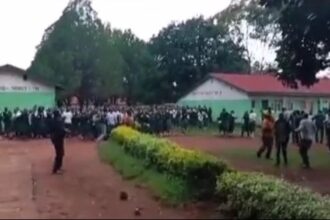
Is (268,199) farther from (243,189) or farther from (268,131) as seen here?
(268,131)

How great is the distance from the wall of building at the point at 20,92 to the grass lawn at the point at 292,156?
58.7ft

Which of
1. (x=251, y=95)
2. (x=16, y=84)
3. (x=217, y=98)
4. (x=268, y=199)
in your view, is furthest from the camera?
(x=217, y=98)

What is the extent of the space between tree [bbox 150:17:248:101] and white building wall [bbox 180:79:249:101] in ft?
7.88

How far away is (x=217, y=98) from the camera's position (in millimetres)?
56125

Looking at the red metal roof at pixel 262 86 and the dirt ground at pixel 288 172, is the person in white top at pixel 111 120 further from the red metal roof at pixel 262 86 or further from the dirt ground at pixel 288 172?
the red metal roof at pixel 262 86

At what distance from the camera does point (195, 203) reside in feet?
42.4

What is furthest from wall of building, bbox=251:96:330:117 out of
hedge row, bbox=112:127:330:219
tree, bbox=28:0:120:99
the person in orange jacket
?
hedge row, bbox=112:127:330:219

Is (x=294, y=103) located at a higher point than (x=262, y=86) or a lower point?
lower

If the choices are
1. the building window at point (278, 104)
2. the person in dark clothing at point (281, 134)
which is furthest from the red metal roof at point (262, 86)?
the person in dark clothing at point (281, 134)

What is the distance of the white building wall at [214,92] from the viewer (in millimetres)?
53931

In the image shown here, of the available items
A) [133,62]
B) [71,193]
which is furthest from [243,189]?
[133,62]

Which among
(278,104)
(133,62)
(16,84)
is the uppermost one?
(133,62)

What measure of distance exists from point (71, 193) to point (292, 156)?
12.3m

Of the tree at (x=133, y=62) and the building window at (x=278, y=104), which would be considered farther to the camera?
the tree at (x=133, y=62)
